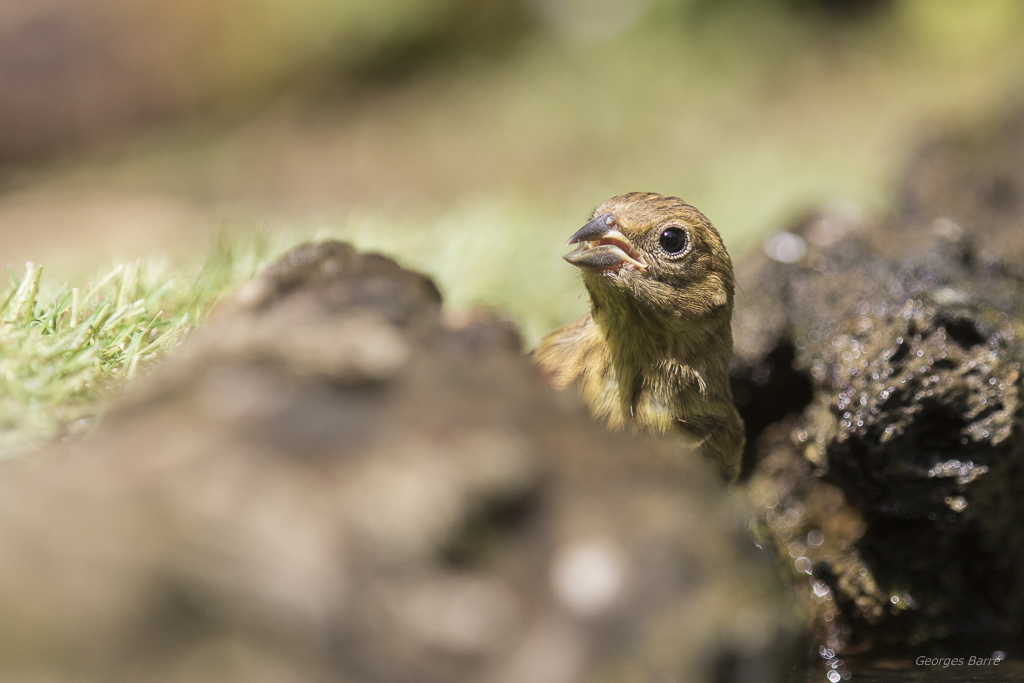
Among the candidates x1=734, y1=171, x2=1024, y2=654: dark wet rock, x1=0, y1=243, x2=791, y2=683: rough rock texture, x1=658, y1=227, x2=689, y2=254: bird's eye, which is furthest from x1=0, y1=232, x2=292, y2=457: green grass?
x1=734, y1=171, x2=1024, y2=654: dark wet rock

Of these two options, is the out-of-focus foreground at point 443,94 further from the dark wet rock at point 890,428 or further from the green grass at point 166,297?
the dark wet rock at point 890,428

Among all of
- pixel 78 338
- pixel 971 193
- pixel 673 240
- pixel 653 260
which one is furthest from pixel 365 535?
pixel 971 193

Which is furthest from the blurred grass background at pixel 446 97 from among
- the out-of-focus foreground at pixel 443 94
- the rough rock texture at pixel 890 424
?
the rough rock texture at pixel 890 424

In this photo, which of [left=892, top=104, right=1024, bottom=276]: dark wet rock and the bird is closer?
the bird

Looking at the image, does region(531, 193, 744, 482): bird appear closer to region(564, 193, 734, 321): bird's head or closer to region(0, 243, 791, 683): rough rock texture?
region(564, 193, 734, 321): bird's head

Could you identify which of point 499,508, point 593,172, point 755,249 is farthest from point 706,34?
point 499,508

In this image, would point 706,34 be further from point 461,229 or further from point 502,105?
point 461,229
